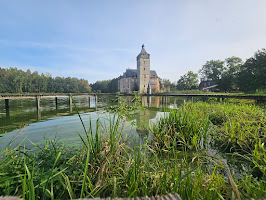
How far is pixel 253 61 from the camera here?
23.7m

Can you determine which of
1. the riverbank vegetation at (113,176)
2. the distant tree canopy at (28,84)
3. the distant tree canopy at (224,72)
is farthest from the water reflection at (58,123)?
the distant tree canopy at (28,84)

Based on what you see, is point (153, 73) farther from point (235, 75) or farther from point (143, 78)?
point (235, 75)

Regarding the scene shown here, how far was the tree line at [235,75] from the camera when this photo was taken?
2203 centimetres

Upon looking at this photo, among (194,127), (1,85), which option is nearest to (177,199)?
A: (194,127)

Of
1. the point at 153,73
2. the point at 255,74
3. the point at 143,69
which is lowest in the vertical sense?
the point at 255,74

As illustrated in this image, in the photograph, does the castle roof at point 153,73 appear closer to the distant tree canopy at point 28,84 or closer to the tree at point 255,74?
the tree at point 255,74

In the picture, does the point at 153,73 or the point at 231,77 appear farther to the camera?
the point at 153,73

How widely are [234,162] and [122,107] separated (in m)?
2.62

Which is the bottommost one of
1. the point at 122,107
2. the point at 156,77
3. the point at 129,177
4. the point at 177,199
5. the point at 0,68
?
the point at 129,177

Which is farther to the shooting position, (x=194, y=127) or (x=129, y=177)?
(x=194, y=127)

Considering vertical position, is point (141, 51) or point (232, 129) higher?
point (141, 51)

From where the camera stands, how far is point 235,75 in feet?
109

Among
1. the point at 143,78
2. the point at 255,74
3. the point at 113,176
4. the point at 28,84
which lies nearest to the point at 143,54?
the point at 143,78

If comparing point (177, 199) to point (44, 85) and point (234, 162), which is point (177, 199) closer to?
point (234, 162)
